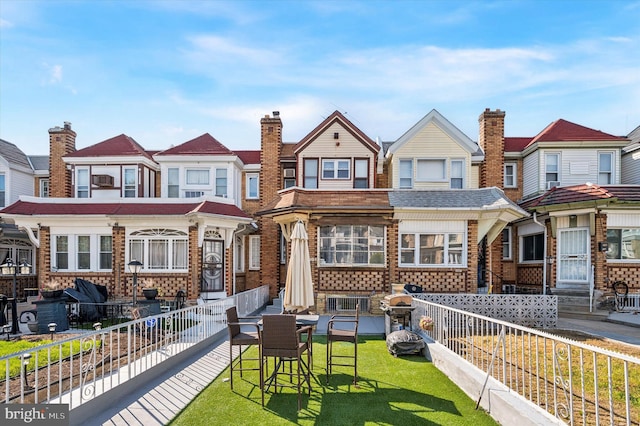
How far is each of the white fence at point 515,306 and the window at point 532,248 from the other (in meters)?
6.41

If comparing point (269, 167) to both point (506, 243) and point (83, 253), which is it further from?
point (506, 243)

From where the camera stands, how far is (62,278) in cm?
1580

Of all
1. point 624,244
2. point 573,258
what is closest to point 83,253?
point 573,258

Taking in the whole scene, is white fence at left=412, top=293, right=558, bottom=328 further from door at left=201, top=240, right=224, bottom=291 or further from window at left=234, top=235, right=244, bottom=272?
window at left=234, top=235, right=244, bottom=272

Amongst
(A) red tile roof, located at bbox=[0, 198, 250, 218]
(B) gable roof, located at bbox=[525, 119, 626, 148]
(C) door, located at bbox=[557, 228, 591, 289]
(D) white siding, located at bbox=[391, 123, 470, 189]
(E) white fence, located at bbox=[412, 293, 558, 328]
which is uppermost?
(B) gable roof, located at bbox=[525, 119, 626, 148]

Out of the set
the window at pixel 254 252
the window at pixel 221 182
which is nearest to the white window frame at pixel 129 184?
the window at pixel 221 182

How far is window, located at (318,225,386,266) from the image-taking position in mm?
15070

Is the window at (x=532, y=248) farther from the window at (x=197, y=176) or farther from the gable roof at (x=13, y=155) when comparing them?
the gable roof at (x=13, y=155)

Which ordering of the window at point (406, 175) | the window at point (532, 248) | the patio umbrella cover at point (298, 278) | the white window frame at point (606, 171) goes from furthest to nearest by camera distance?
the white window frame at point (606, 171) < the window at point (532, 248) < the window at point (406, 175) < the patio umbrella cover at point (298, 278)

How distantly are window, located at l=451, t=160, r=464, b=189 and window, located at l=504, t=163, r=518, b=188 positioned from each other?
4697 mm

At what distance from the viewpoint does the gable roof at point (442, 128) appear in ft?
55.5

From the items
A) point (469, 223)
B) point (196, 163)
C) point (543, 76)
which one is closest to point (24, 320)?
point (196, 163)

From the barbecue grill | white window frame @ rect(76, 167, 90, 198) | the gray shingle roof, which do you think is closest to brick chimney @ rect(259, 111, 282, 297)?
the gray shingle roof

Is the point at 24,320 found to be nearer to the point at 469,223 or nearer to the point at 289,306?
the point at 289,306
